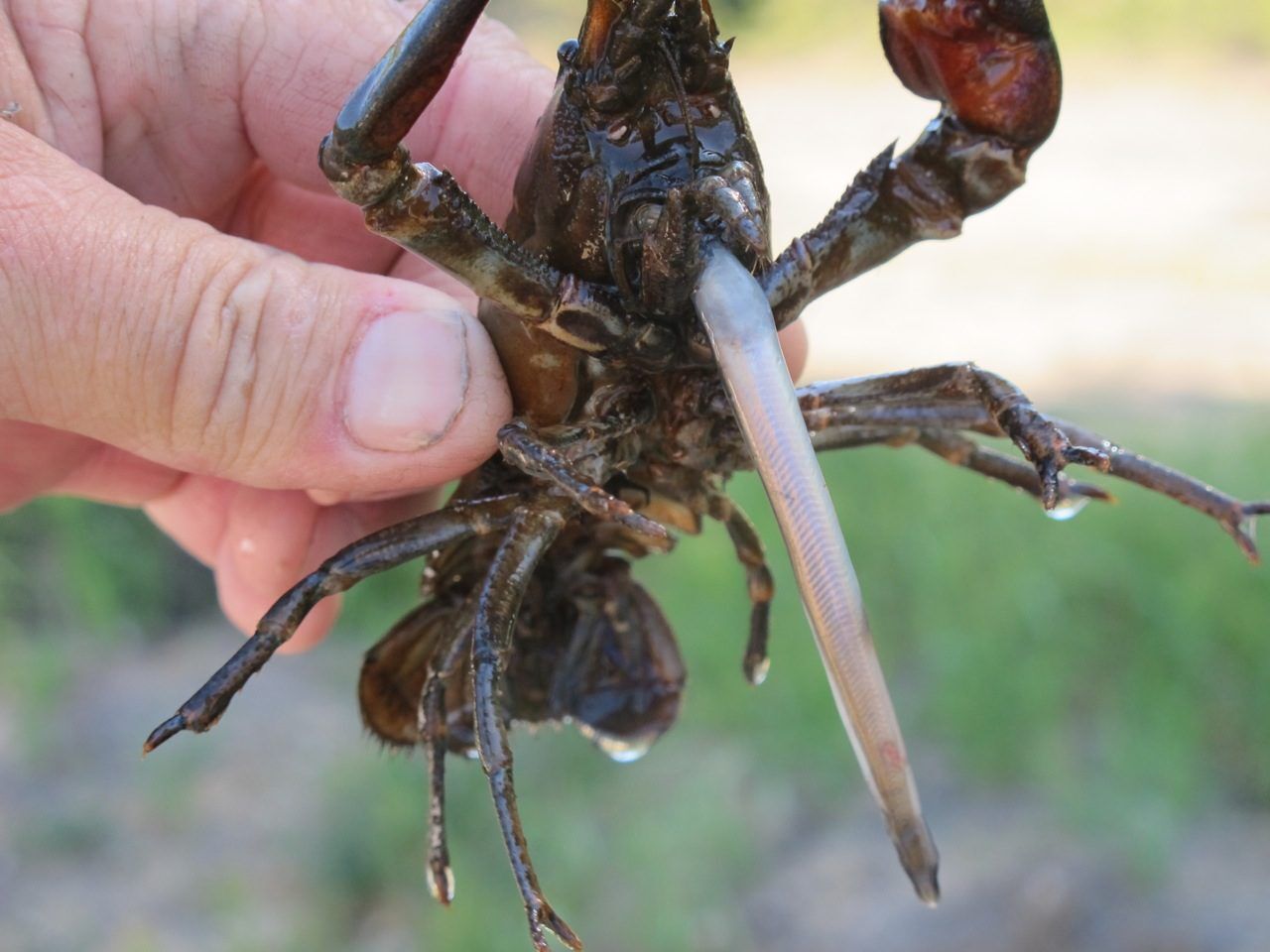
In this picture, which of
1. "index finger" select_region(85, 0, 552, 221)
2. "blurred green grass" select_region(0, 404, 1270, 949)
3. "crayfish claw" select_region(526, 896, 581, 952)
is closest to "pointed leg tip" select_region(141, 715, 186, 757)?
"crayfish claw" select_region(526, 896, 581, 952)

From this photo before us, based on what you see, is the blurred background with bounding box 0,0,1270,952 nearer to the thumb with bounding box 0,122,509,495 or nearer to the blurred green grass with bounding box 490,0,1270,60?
the thumb with bounding box 0,122,509,495

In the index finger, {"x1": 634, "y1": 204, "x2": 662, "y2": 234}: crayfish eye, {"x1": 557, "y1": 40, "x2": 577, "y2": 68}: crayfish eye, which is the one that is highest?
{"x1": 557, "y1": 40, "x2": 577, "y2": 68}: crayfish eye

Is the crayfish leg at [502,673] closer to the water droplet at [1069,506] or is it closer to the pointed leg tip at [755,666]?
the pointed leg tip at [755,666]

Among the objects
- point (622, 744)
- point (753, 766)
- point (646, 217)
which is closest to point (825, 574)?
point (646, 217)

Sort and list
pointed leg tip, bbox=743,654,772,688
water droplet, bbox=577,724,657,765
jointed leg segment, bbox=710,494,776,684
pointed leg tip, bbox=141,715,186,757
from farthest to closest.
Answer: water droplet, bbox=577,724,657,765 < pointed leg tip, bbox=743,654,772,688 < jointed leg segment, bbox=710,494,776,684 < pointed leg tip, bbox=141,715,186,757

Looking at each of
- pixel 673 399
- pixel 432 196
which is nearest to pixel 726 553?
pixel 673 399

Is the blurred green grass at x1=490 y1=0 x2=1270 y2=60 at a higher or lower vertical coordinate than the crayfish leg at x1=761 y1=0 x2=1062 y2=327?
lower

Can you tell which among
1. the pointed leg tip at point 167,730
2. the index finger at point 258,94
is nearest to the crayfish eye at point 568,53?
the index finger at point 258,94
